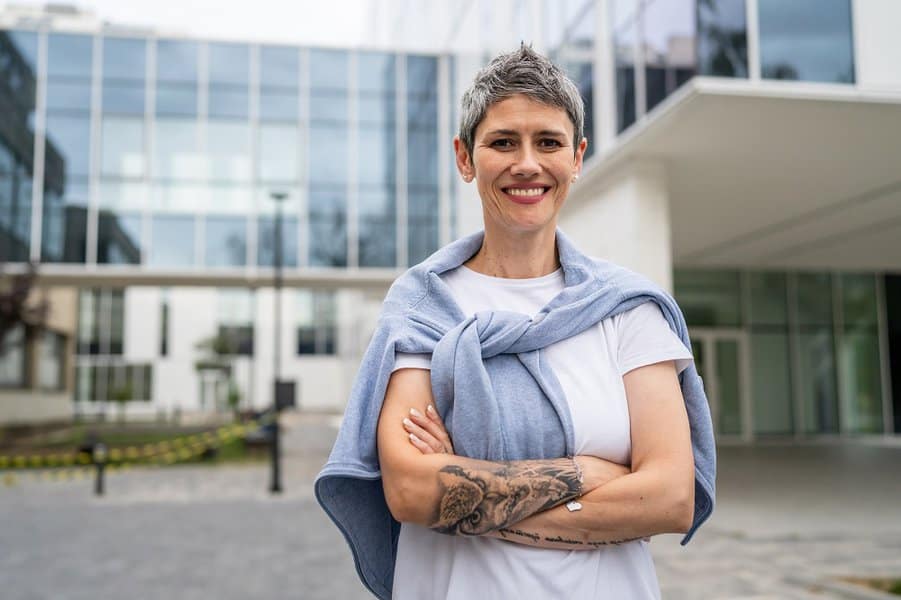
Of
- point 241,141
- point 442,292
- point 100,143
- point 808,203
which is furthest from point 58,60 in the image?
point 442,292

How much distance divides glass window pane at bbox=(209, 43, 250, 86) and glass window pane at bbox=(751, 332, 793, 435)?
15.5 metres

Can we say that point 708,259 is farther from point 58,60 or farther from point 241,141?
point 58,60

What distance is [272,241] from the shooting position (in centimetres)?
2194

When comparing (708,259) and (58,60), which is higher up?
(58,60)

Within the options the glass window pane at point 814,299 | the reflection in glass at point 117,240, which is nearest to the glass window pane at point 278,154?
the reflection in glass at point 117,240

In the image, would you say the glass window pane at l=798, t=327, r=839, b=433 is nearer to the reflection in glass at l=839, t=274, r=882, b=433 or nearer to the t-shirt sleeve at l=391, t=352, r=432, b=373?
the reflection in glass at l=839, t=274, r=882, b=433

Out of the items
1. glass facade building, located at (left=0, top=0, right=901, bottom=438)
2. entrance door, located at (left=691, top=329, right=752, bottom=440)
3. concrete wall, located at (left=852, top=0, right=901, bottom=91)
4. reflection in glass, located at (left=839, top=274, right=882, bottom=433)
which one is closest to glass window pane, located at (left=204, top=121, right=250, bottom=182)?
glass facade building, located at (left=0, top=0, right=901, bottom=438)

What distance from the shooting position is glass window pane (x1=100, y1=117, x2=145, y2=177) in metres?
21.3

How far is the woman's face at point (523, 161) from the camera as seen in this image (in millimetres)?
1826

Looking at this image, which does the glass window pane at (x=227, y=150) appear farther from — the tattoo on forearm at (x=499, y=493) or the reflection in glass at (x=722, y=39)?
the tattoo on forearm at (x=499, y=493)

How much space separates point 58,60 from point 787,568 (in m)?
21.2

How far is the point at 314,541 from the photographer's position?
31.3ft

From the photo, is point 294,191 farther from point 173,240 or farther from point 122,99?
point 122,99

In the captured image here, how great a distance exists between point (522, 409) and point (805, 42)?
28.3ft
